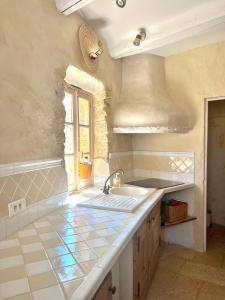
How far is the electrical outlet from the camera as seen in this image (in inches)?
46.5

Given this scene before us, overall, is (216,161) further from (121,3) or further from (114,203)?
(121,3)

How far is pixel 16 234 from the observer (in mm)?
1179

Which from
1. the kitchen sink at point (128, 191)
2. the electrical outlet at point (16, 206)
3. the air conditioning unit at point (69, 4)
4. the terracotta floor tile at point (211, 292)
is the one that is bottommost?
the terracotta floor tile at point (211, 292)

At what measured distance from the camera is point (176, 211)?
260cm

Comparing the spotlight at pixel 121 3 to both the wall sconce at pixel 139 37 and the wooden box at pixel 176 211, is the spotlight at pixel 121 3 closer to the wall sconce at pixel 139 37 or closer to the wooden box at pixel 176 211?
the wall sconce at pixel 139 37

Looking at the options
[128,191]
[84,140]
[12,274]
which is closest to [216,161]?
Answer: [128,191]

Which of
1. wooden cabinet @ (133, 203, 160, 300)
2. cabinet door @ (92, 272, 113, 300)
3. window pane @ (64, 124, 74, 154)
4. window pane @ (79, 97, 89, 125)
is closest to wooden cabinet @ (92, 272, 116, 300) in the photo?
cabinet door @ (92, 272, 113, 300)

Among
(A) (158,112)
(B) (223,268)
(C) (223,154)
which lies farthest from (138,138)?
(B) (223,268)

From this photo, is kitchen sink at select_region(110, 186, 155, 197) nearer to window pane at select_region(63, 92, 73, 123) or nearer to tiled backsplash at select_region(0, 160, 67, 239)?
tiled backsplash at select_region(0, 160, 67, 239)

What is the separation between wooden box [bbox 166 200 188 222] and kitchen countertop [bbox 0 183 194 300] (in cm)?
114

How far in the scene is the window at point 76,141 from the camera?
2.02m

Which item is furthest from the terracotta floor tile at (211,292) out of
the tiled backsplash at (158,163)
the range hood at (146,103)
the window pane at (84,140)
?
the window pane at (84,140)

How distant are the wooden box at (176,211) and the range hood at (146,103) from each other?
0.87 meters

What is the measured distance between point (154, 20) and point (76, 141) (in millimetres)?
1319
